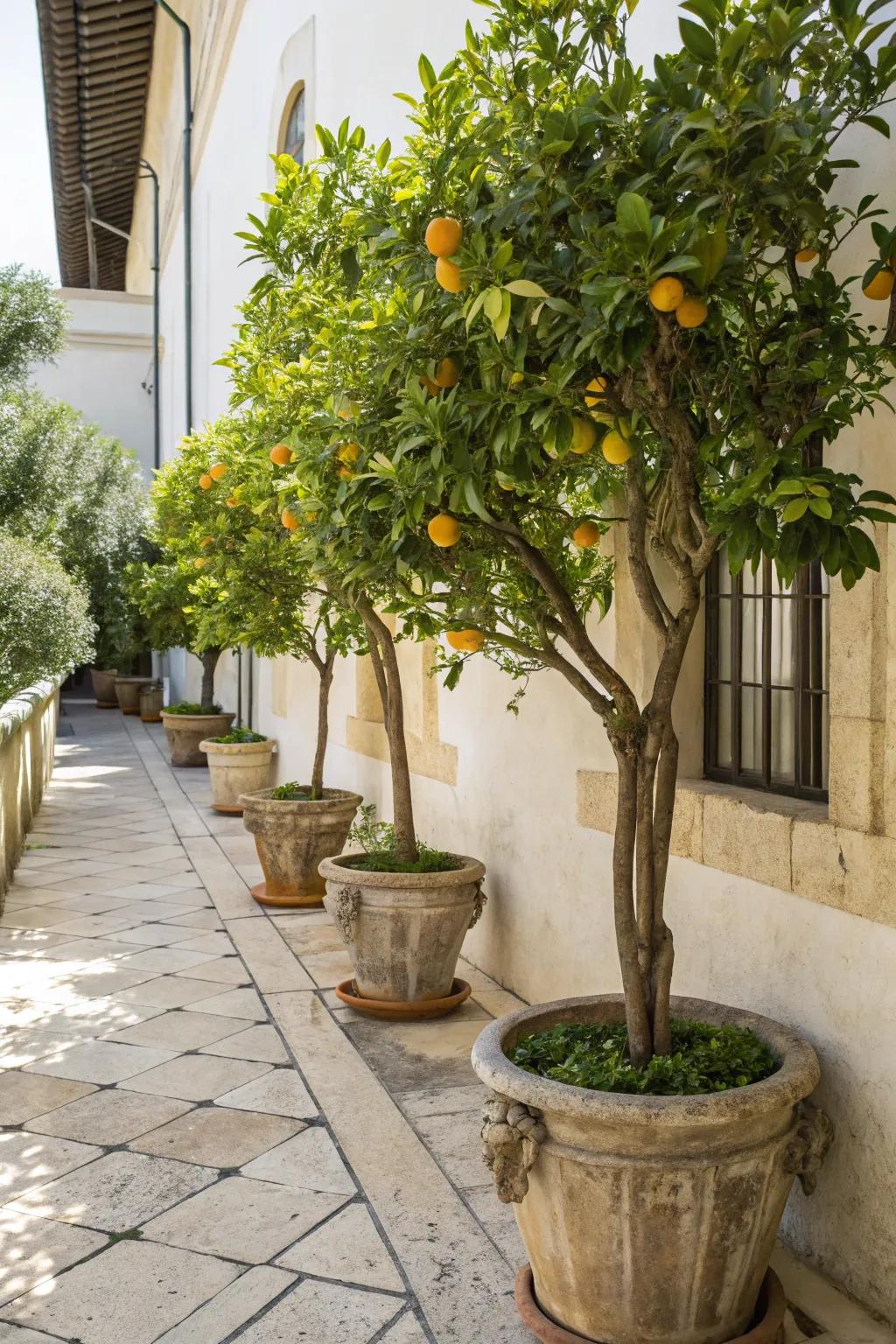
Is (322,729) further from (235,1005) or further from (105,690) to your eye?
(105,690)

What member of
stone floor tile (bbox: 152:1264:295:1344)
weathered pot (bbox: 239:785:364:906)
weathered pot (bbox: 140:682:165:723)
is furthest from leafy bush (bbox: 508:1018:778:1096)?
weathered pot (bbox: 140:682:165:723)

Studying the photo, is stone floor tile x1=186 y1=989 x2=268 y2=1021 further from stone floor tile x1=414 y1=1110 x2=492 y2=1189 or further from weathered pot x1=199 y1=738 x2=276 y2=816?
weathered pot x1=199 y1=738 x2=276 y2=816

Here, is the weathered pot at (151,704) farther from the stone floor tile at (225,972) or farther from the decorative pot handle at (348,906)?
the decorative pot handle at (348,906)

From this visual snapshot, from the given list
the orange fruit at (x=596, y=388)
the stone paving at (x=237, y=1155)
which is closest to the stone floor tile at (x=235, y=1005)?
the stone paving at (x=237, y=1155)

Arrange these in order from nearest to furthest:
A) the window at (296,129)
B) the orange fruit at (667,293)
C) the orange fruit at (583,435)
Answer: the orange fruit at (667,293) < the orange fruit at (583,435) < the window at (296,129)

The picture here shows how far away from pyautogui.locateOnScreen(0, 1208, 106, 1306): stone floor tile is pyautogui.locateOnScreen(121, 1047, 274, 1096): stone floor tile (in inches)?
31.2

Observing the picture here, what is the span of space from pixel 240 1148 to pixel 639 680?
A: 1.76m

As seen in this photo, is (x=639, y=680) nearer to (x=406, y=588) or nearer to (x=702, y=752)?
(x=702, y=752)

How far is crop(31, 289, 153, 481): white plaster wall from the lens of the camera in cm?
2152

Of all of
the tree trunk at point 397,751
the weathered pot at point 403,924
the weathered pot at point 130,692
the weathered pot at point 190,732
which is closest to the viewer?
the weathered pot at point 403,924

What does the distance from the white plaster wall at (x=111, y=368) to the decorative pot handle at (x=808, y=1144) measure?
806 inches

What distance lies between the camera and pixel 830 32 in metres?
1.99

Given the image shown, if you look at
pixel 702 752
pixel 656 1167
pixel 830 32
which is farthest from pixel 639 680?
pixel 830 32

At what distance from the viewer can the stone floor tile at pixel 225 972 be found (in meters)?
4.88
